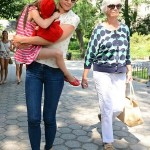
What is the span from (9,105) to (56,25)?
4602 millimetres

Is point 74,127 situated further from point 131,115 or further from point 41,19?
point 41,19


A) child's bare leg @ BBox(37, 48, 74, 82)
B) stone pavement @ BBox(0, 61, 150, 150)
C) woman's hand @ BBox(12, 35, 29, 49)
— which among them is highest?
woman's hand @ BBox(12, 35, 29, 49)

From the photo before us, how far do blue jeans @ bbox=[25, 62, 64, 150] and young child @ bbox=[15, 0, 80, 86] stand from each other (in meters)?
0.13

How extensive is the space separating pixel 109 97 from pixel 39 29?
1.59 metres

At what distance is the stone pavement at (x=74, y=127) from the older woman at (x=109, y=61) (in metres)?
0.56

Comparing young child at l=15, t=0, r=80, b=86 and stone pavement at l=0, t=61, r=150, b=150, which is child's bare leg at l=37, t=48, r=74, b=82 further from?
stone pavement at l=0, t=61, r=150, b=150

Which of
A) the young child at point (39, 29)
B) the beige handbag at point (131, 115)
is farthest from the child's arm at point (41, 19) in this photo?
the beige handbag at point (131, 115)

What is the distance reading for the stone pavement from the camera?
16.8ft

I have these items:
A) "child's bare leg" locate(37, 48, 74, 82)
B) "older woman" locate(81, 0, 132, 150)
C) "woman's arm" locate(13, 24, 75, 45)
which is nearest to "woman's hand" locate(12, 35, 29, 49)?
"woman's arm" locate(13, 24, 75, 45)

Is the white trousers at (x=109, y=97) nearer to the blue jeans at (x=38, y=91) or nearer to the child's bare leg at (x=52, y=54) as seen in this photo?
the blue jeans at (x=38, y=91)

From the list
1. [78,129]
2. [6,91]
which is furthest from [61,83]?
[6,91]

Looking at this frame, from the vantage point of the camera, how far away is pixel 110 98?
4734mm

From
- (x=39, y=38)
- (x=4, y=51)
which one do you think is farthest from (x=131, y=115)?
(x=4, y=51)

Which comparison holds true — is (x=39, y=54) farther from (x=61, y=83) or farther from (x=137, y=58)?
(x=137, y=58)
